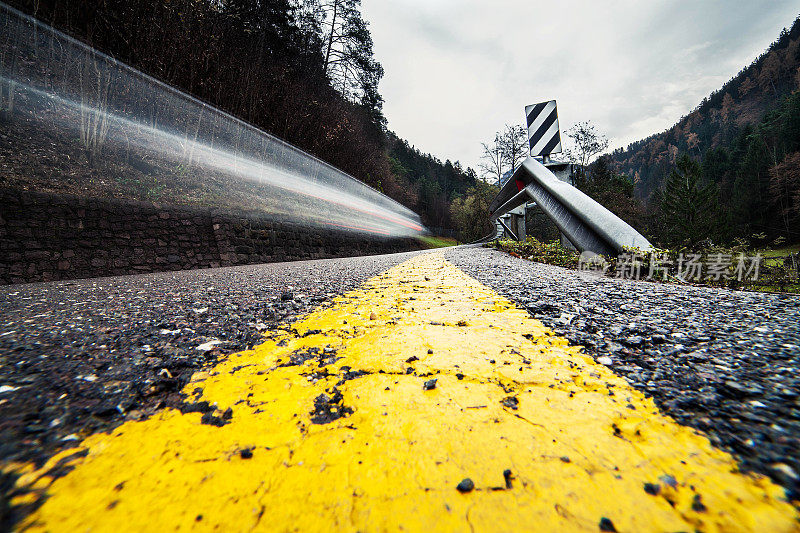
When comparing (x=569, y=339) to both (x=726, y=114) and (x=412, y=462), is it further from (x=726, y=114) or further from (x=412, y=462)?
(x=726, y=114)

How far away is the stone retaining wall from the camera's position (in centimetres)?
393

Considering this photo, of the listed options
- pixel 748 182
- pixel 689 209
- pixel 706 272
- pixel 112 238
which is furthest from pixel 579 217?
pixel 748 182

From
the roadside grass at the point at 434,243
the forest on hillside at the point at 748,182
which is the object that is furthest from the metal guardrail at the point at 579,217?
the roadside grass at the point at 434,243

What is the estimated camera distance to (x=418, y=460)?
Result: 590 millimetres

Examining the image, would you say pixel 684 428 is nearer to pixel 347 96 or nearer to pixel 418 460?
pixel 418 460

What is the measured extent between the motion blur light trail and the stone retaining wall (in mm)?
508

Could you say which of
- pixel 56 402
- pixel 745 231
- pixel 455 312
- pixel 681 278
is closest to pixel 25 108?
pixel 56 402

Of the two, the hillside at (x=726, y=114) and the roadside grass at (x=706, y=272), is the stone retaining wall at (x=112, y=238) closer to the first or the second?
the roadside grass at (x=706, y=272)

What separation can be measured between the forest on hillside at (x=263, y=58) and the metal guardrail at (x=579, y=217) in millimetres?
9532

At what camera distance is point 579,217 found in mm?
3107

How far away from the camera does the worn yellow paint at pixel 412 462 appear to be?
46 cm

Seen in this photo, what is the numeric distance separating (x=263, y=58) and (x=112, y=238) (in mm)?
10241

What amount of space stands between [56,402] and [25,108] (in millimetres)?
9112

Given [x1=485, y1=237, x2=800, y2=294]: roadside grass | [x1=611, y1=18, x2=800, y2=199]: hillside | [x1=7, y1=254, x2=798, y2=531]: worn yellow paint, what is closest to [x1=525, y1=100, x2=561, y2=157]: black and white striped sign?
[x1=485, y1=237, x2=800, y2=294]: roadside grass
